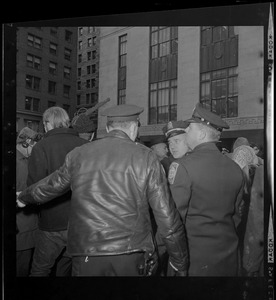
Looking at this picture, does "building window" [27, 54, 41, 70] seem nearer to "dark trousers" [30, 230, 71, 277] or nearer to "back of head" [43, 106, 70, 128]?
"back of head" [43, 106, 70, 128]

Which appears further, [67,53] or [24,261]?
[67,53]

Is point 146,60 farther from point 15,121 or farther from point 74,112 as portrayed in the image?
point 15,121

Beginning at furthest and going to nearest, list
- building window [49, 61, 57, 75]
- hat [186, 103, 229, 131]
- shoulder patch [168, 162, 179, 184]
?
building window [49, 61, 57, 75], hat [186, 103, 229, 131], shoulder patch [168, 162, 179, 184]

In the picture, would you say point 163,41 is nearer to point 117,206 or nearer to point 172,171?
point 172,171

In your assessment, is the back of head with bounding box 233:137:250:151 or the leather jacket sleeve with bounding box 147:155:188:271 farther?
the back of head with bounding box 233:137:250:151

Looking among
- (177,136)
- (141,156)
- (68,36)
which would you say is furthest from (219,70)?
(68,36)

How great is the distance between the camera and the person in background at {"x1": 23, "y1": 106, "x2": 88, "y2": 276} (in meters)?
2.82

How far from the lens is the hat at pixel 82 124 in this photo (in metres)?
2.79

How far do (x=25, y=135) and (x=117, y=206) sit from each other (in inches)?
35.9

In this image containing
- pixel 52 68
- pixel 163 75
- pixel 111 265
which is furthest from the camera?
pixel 52 68

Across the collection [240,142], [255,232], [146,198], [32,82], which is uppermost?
[32,82]

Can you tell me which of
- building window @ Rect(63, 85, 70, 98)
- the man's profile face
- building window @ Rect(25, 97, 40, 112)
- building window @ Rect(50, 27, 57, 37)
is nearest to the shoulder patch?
the man's profile face

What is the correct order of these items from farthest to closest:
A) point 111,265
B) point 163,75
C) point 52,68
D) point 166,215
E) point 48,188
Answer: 1. point 52,68
2. point 163,75
3. point 48,188
4. point 111,265
5. point 166,215

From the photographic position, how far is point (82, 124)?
2820 millimetres
